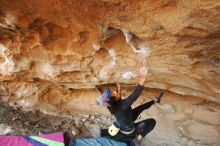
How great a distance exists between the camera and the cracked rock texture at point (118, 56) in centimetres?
335

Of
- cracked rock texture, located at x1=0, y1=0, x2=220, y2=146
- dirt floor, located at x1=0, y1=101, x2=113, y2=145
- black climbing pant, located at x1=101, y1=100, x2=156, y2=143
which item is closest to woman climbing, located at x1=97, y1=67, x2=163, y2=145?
black climbing pant, located at x1=101, y1=100, x2=156, y2=143

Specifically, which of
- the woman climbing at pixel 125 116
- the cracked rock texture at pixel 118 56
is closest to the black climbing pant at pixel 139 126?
the woman climbing at pixel 125 116

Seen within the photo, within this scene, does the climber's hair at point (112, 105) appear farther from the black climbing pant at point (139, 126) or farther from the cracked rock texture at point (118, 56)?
the cracked rock texture at point (118, 56)

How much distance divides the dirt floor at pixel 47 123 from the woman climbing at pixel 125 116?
22.7 inches

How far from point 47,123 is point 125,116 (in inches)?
75.9

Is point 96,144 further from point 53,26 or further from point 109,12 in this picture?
point 109,12

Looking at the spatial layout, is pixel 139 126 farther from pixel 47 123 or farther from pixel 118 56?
pixel 47 123

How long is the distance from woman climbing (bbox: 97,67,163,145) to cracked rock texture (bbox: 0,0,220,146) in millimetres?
422

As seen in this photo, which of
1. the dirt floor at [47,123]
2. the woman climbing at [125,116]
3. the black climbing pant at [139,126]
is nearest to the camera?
the woman climbing at [125,116]

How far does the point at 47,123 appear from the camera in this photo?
18.4ft

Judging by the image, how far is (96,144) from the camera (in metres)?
4.93

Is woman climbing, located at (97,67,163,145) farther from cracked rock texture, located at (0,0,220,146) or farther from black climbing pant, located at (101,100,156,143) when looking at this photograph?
cracked rock texture, located at (0,0,220,146)

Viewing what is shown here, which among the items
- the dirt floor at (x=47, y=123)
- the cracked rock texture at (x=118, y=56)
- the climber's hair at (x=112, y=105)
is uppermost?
the cracked rock texture at (x=118, y=56)

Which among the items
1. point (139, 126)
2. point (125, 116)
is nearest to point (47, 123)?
point (139, 126)
